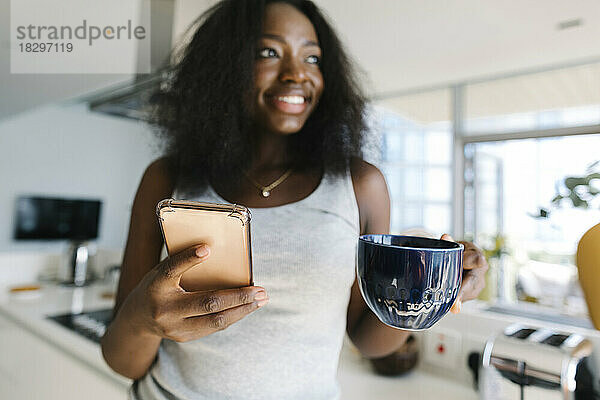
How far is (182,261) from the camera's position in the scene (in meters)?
0.31

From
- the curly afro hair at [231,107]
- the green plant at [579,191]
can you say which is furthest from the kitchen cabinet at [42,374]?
the green plant at [579,191]

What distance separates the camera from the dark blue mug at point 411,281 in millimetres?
303

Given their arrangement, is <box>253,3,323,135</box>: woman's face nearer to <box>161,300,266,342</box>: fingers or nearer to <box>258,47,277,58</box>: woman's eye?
<box>258,47,277,58</box>: woman's eye

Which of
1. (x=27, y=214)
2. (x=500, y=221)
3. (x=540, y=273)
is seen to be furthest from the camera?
(x=27, y=214)

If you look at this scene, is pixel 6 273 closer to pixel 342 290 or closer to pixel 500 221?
pixel 342 290

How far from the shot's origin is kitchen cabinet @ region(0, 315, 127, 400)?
119cm

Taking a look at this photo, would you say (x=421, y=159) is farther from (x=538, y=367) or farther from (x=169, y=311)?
(x=169, y=311)

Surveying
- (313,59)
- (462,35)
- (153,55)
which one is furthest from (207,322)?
(462,35)

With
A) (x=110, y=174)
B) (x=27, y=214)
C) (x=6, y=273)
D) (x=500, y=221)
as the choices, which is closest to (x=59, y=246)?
(x=27, y=214)

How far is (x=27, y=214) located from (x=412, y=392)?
13.9ft

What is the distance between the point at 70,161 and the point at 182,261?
4.58 m

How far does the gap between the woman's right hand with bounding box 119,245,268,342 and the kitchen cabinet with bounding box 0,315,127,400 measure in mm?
919

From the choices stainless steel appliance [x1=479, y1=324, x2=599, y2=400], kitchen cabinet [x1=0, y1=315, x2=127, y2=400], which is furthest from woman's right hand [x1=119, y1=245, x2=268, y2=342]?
kitchen cabinet [x1=0, y1=315, x2=127, y2=400]

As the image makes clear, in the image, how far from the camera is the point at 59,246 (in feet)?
14.5
